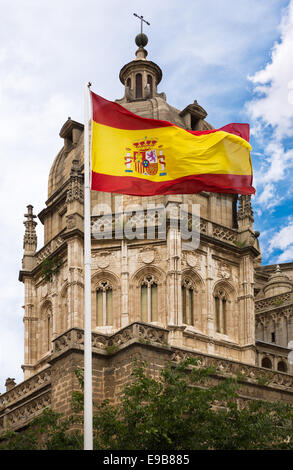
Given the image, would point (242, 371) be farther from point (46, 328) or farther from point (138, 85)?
point (138, 85)

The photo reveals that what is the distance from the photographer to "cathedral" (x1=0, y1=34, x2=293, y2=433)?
127 ft

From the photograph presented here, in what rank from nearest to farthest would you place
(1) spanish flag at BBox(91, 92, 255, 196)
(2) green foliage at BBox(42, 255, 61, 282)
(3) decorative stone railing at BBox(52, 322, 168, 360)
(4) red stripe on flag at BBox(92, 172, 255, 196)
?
(1) spanish flag at BBox(91, 92, 255, 196), (4) red stripe on flag at BBox(92, 172, 255, 196), (3) decorative stone railing at BBox(52, 322, 168, 360), (2) green foliage at BBox(42, 255, 61, 282)

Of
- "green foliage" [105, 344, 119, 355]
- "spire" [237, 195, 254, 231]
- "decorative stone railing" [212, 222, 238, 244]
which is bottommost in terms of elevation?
"green foliage" [105, 344, 119, 355]

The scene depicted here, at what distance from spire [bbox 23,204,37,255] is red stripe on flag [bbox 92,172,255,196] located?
71.6 feet

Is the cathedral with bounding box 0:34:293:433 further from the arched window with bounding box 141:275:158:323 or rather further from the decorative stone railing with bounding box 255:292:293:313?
the decorative stone railing with bounding box 255:292:293:313

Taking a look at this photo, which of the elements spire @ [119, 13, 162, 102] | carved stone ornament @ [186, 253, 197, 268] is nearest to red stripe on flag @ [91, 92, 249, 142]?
carved stone ornament @ [186, 253, 197, 268]

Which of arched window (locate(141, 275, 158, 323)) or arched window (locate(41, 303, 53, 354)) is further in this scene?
arched window (locate(41, 303, 53, 354))

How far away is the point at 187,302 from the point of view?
40125mm

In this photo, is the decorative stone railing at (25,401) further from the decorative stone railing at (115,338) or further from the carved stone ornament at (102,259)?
the carved stone ornament at (102,259)

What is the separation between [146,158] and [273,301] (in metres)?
29.1

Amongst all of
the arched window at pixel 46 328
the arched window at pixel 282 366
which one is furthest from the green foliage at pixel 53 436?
the arched window at pixel 282 366

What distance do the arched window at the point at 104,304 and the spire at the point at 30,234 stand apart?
6610 mm
